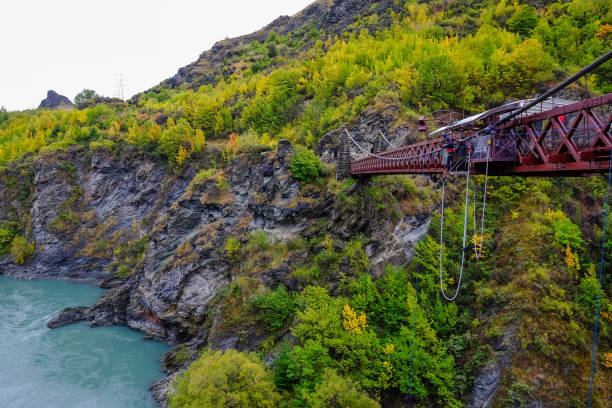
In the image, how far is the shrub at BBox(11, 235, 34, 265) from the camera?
40.3 meters

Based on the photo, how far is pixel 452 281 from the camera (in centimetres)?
1511

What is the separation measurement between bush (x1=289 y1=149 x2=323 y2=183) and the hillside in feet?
0.56

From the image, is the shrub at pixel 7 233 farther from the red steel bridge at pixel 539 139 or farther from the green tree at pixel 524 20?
the green tree at pixel 524 20

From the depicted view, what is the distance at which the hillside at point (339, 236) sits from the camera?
1253 centimetres

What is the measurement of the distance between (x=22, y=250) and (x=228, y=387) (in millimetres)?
46309

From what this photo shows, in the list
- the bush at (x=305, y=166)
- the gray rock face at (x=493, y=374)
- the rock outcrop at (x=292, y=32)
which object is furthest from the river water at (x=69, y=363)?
the rock outcrop at (x=292, y=32)

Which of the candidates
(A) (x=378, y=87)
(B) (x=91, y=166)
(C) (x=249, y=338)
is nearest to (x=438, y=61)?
(A) (x=378, y=87)

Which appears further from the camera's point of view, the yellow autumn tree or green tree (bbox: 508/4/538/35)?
green tree (bbox: 508/4/538/35)

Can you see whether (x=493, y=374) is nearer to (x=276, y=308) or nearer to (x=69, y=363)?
(x=276, y=308)

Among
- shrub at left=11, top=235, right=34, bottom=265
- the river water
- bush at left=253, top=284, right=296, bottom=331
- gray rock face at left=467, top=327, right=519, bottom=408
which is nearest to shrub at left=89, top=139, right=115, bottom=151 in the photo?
shrub at left=11, top=235, right=34, bottom=265

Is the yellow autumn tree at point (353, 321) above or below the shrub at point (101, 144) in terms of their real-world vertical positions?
below

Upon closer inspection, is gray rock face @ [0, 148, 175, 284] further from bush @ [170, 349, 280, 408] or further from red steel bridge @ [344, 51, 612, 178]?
red steel bridge @ [344, 51, 612, 178]

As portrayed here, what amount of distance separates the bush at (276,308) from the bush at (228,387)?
4699 millimetres

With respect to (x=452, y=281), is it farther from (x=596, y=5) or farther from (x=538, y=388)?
(x=596, y=5)
